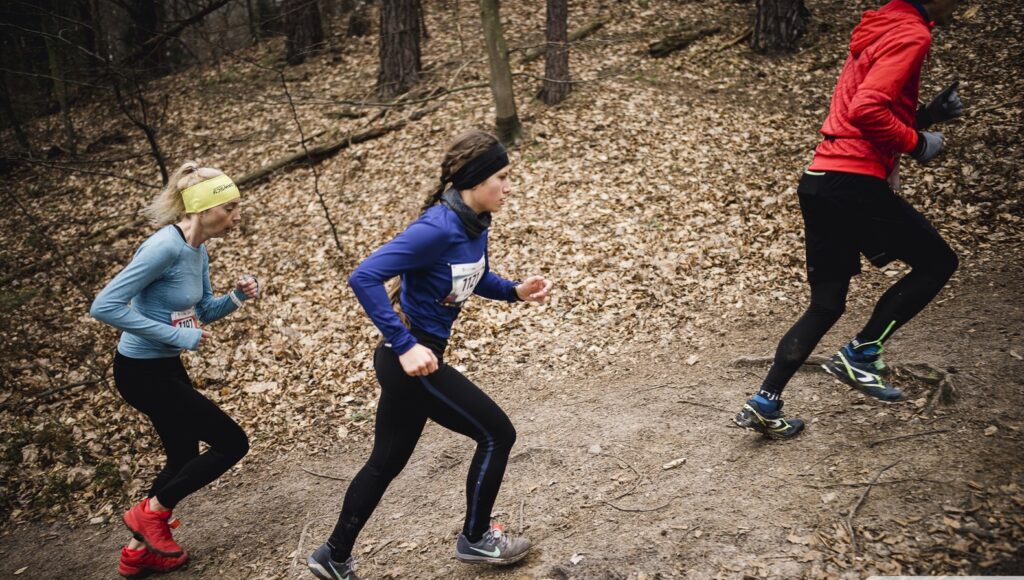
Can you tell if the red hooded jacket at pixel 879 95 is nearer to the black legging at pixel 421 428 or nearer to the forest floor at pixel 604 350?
the forest floor at pixel 604 350

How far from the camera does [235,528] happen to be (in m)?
4.45

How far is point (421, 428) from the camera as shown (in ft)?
9.77

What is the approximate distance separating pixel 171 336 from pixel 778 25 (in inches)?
446

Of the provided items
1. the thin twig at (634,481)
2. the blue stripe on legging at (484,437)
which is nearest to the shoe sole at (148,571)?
the blue stripe on legging at (484,437)

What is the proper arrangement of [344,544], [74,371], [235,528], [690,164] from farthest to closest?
[690,164]
[74,371]
[235,528]
[344,544]

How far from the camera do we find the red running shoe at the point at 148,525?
3752 mm

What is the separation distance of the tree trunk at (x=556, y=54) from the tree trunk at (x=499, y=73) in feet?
2.29

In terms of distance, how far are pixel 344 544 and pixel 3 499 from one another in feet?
14.0

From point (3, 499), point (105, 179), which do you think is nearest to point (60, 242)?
point (105, 179)

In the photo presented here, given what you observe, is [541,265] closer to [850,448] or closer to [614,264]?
[614,264]

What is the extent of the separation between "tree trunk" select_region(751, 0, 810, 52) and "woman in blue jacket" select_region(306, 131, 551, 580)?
400 inches

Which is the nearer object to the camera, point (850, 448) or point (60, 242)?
point (850, 448)

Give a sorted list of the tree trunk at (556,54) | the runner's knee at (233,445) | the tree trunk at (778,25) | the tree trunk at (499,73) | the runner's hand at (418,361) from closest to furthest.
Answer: the runner's hand at (418,361), the runner's knee at (233,445), the tree trunk at (499,73), the tree trunk at (556,54), the tree trunk at (778,25)

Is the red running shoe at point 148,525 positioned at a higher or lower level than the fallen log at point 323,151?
lower
